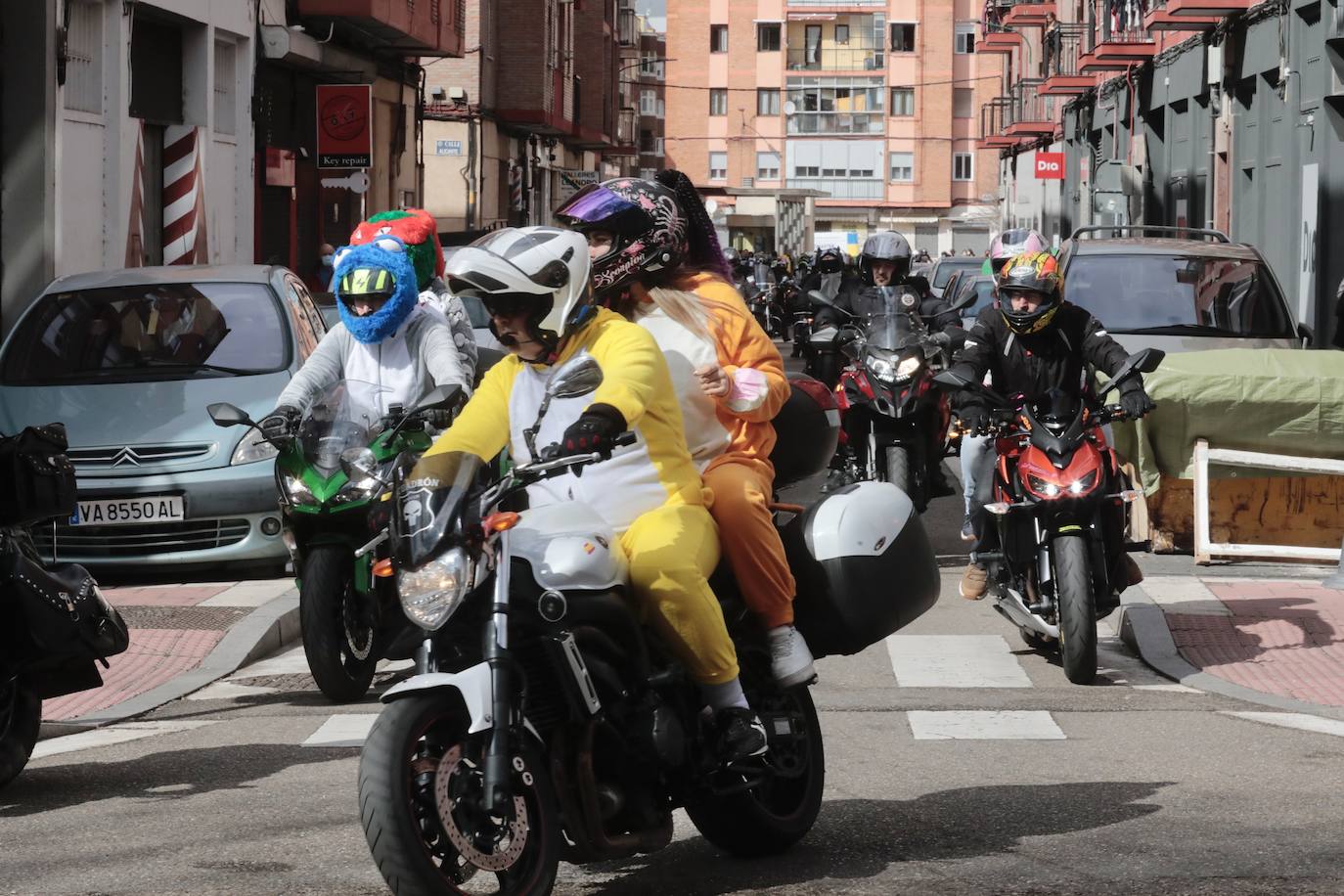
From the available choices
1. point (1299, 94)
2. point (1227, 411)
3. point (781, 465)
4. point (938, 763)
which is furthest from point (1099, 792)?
point (1299, 94)

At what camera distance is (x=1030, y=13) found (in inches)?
2143

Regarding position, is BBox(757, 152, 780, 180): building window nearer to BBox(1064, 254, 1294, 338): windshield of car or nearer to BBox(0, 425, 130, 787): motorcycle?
BBox(1064, 254, 1294, 338): windshield of car

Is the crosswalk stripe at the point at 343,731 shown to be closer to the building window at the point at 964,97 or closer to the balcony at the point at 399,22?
the balcony at the point at 399,22

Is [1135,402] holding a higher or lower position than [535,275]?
lower

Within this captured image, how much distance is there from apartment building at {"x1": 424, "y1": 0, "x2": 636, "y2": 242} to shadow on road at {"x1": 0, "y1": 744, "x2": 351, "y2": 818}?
35.0 m

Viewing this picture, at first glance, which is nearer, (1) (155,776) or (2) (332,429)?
(1) (155,776)

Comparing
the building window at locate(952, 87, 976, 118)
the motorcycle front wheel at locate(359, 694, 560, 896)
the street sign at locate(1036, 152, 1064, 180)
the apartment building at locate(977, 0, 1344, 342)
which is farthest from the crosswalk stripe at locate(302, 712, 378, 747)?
the building window at locate(952, 87, 976, 118)

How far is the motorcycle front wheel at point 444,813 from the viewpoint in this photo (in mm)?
4383

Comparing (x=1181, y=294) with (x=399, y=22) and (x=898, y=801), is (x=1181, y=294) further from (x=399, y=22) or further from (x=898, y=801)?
(x=399, y=22)

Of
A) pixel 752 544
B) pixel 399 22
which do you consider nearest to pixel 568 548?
pixel 752 544

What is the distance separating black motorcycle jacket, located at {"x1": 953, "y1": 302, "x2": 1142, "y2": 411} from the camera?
9.47 metres

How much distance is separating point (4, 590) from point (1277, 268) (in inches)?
901

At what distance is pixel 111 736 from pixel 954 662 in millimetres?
3531

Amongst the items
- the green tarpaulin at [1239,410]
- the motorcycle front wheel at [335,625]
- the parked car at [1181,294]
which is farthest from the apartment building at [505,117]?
the motorcycle front wheel at [335,625]
